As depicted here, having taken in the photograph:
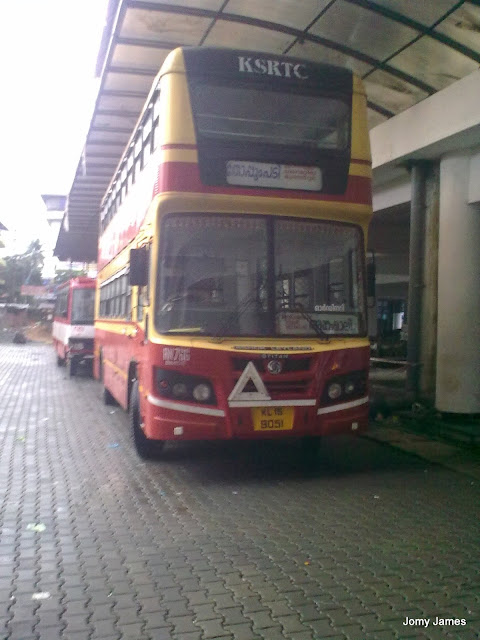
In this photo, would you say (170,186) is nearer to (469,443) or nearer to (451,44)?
(451,44)

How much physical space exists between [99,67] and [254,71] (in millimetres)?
5548

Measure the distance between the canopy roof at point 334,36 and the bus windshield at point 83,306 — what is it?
904 cm

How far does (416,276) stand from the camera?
11.8 meters

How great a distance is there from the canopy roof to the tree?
176ft

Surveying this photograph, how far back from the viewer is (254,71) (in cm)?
749

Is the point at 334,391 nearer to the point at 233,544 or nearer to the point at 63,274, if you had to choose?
the point at 233,544

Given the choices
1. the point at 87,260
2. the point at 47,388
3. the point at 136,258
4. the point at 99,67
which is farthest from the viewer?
the point at 87,260

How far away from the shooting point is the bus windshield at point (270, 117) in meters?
7.30

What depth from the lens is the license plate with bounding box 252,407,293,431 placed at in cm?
706

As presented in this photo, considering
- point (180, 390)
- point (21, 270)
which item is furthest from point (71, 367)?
point (21, 270)

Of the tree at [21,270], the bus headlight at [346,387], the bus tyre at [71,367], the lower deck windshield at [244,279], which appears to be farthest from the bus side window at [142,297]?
the tree at [21,270]

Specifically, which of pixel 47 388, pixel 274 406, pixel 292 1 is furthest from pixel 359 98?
pixel 47 388

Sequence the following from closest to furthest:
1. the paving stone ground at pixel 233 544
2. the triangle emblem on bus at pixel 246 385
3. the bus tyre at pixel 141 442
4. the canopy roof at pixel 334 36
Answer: the paving stone ground at pixel 233 544 → the triangle emblem on bus at pixel 246 385 → the bus tyre at pixel 141 442 → the canopy roof at pixel 334 36

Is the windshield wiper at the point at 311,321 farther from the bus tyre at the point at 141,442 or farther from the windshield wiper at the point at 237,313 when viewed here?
the bus tyre at the point at 141,442
